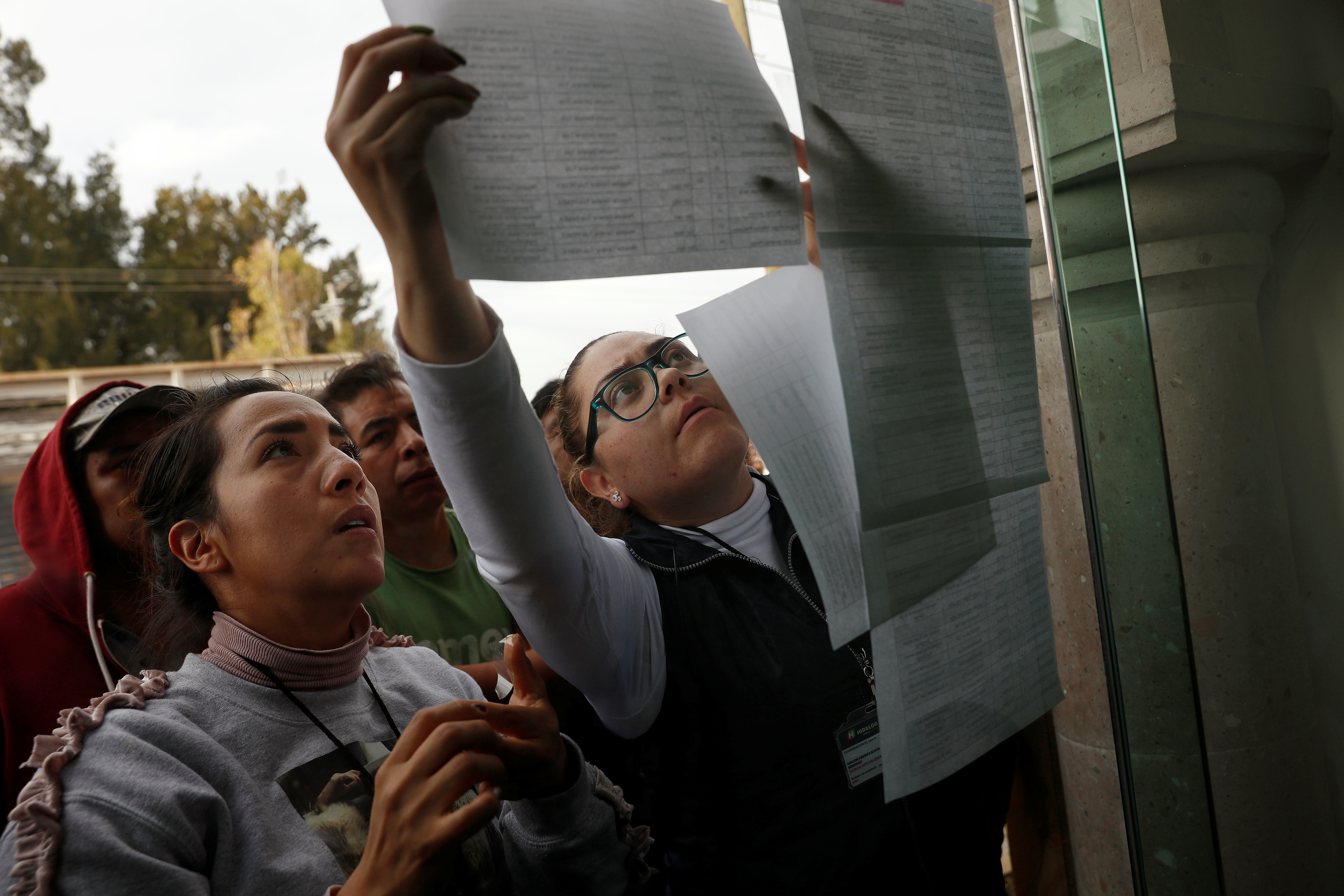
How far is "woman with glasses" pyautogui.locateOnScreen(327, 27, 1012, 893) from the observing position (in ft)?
2.15

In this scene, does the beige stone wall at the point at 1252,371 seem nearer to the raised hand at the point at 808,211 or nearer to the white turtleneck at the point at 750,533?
the raised hand at the point at 808,211

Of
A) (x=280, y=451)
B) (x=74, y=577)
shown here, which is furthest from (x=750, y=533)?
(x=74, y=577)

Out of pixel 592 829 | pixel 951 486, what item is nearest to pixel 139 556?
pixel 592 829

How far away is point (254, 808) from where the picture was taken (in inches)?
33.6

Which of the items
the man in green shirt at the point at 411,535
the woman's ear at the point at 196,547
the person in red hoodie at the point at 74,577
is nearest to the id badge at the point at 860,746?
the woman's ear at the point at 196,547

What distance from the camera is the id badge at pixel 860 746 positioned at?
0.96 metres

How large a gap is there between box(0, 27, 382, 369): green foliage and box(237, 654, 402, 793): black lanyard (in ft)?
54.9

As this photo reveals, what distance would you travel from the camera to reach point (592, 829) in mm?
1012

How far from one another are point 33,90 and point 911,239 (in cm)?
2378

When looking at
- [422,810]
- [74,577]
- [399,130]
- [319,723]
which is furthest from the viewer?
[74,577]

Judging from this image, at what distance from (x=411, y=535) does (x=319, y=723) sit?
1.00 meters

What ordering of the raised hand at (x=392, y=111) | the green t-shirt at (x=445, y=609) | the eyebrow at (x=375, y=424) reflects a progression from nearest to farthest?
the raised hand at (x=392, y=111), the green t-shirt at (x=445, y=609), the eyebrow at (x=375, y=424)

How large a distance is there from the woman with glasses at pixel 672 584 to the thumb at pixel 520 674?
0.02 metres

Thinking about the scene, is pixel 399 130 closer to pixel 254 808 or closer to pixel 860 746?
pixel 254 808
